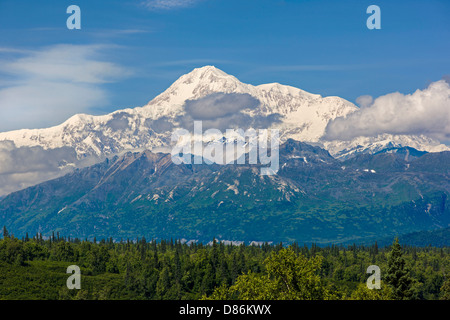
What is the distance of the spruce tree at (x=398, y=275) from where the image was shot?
372 feet

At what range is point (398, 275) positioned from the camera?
11525 centimetres

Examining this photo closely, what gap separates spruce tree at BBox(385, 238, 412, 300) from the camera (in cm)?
11350
